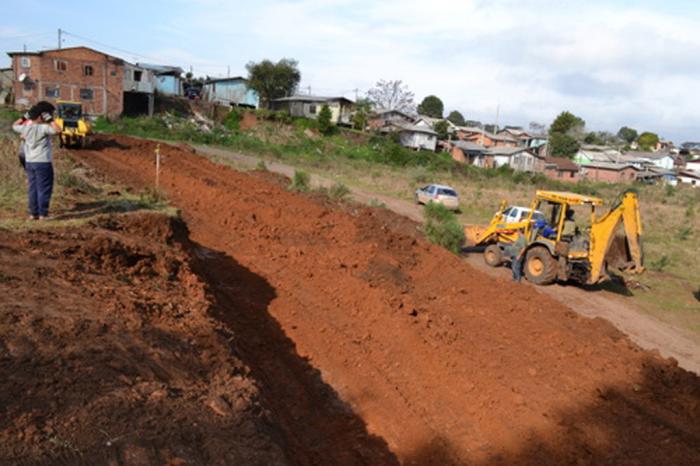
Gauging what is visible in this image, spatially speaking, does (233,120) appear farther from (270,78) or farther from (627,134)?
(627,134)

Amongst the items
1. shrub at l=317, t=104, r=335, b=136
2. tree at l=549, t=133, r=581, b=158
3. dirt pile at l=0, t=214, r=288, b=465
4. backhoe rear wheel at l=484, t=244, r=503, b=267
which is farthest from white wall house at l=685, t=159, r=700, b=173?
dirt pile at l=0, t=214, r=288, b=465

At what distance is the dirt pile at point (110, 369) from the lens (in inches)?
139

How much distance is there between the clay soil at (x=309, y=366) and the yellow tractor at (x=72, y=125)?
1524cm

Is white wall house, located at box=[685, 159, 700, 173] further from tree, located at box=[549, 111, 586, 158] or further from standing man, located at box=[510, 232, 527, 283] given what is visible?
standing man, located at box=[510, 232, 527, 283]

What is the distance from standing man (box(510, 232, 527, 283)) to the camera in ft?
48.7

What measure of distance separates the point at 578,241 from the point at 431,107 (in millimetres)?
106396

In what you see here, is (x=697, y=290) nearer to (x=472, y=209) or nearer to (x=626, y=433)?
(x=626, y=433)

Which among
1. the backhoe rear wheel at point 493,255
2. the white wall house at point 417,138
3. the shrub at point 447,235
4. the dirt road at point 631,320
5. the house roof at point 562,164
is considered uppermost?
the white wall house at point 417,138

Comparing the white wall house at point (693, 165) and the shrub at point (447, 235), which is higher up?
the white wall house at point (693, 165)

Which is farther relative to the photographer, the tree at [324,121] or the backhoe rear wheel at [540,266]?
the tree at [324,121]

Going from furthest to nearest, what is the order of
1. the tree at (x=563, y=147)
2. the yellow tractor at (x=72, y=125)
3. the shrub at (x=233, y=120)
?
the tree at (x=563, y=147)
the shrub at (x=233, y=120)
the yellow tractor at (x=72, y=125)

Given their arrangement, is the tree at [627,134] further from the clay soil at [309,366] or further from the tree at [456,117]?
the clay soil at [309,366]

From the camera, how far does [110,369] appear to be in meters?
4.36

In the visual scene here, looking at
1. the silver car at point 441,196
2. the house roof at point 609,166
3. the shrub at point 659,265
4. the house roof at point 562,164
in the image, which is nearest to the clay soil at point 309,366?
the shrub at point 659,265
